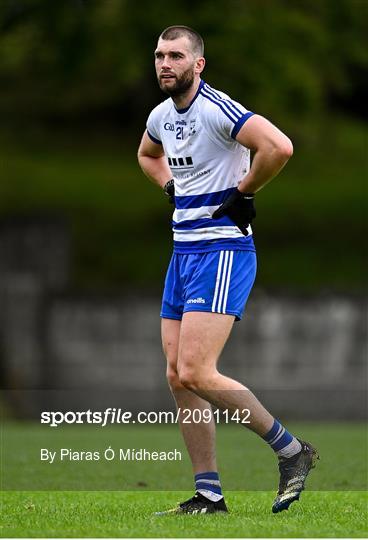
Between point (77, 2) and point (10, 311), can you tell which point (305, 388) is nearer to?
point (10, 311)

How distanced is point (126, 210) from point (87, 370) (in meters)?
8.11

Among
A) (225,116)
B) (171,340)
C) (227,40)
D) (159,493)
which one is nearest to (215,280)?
(171,340)

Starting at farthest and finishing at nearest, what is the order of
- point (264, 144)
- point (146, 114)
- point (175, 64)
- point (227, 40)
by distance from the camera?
point (146, 114), point (227, 40), point (175, 64), point (264, 144)

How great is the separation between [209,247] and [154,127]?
38.3 inches

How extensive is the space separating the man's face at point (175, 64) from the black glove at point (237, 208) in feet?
2.36

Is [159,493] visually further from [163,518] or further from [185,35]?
[185,35]

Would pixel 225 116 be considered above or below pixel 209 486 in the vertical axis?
above

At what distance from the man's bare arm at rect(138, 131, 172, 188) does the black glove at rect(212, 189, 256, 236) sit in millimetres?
1079

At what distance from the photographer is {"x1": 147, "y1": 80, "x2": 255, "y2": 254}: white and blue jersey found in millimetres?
7715

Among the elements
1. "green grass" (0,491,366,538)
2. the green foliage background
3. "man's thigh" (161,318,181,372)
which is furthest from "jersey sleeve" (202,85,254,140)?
the green foliage background

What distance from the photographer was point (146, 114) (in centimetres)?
2714

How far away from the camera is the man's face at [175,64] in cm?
766

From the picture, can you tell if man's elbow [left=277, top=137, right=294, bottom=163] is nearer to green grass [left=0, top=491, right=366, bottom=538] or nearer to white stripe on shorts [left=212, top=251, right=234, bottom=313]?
white stripe on shorts [left=212, top=251, right=234, bottom=313]

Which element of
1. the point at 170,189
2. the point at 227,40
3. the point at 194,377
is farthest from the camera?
the point at 227,40
